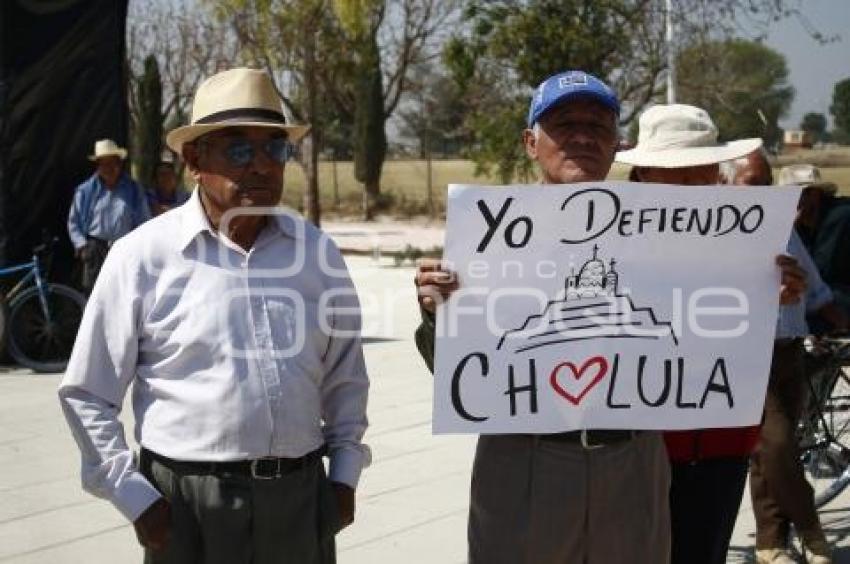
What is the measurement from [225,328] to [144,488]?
1.36ft

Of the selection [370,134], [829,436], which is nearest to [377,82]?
[370,134]

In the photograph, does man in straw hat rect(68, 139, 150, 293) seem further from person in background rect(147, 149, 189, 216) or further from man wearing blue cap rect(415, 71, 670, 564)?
man wearing blue cap rect(415, 71, 670, 564)

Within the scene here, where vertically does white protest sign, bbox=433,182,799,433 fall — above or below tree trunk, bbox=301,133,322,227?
above

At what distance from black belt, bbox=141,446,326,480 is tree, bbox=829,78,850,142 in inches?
1984

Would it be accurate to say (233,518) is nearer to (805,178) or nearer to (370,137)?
(805,178)

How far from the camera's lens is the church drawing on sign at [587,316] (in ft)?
9.10

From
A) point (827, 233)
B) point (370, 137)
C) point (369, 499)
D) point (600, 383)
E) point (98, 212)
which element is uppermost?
point (827, 233)

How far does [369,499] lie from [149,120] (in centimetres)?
2847

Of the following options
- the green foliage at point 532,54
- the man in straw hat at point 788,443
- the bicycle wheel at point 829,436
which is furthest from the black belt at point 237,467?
the green foliage at point 532,54

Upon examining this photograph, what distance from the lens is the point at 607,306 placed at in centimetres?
280

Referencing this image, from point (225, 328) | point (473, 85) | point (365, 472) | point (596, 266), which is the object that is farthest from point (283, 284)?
point (473, 85)

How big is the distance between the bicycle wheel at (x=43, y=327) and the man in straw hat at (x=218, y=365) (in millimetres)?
6953

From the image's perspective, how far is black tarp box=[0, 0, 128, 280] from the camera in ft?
31.1

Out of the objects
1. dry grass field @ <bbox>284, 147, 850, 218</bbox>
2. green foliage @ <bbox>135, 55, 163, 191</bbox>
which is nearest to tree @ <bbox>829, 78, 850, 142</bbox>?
dry grass field @ <bbox>284, 147, 850, 218</bbox>
